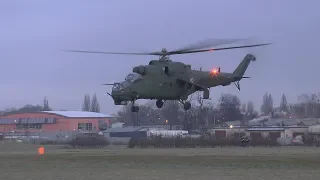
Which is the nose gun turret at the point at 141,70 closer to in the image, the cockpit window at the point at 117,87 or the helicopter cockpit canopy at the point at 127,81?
the helicopter cockpit canopy at the point at 127,81

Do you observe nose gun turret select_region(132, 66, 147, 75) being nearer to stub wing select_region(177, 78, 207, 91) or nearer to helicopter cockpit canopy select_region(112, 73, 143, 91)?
helicopter cockpit canopy select_region(112, 73, 143, 91)

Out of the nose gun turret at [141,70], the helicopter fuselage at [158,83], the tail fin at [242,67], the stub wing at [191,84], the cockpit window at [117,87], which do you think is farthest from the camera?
the tail fin at [242,67]

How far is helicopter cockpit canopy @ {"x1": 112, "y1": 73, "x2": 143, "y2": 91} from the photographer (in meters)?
51.1

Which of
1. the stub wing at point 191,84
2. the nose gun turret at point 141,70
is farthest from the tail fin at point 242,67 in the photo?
the nose gun turret at point 141,70

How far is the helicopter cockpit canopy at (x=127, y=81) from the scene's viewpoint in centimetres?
5106

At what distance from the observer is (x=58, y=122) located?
196375 millimetres

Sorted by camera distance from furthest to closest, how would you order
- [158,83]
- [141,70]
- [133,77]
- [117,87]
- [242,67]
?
[242,67]
[133,77]
[141,70]
[158,83]
[117,87]

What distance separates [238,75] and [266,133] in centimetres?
9434

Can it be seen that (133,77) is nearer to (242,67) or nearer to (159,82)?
(159,82)

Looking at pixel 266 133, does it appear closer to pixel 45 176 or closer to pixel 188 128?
pixel 188 128

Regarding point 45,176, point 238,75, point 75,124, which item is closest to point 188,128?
point 75,124

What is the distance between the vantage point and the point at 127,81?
169ft

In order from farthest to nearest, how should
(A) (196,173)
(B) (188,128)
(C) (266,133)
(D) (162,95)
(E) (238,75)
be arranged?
(B) (188,128) < (C) (266,133) < (E) (238,75) < (D) (162,95) < (A) (196,173)

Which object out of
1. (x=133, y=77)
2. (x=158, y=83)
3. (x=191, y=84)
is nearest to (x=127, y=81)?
(x=133, y=77)
